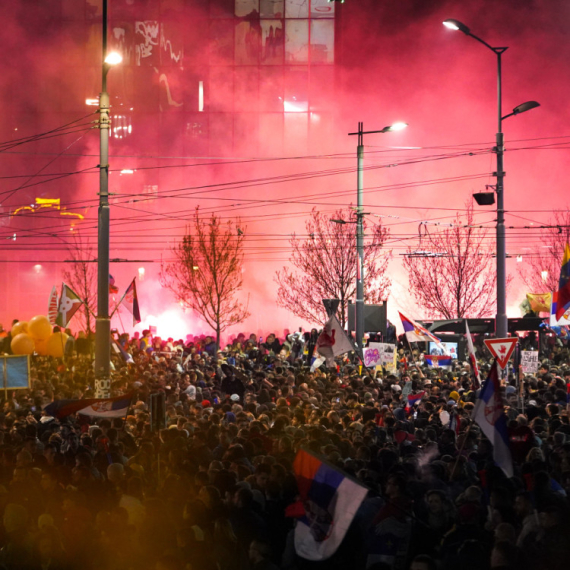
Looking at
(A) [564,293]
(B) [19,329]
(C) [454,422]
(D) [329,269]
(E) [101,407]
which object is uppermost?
(D) [329,269]

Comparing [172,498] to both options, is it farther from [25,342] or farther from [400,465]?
[25,342]

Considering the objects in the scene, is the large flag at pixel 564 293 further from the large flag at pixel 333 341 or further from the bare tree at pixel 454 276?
the bare tree at pixel 454 276

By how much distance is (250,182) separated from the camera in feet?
181

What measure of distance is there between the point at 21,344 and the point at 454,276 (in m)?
25.2

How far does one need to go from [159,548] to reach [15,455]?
14.1 ft

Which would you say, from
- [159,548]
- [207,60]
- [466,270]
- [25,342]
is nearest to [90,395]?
[25,342]

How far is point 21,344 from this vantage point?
83.0 ft

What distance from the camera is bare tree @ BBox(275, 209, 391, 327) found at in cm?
4331

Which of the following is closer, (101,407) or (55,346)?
(101,407)

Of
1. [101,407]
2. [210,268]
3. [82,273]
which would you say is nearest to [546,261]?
[210,268]

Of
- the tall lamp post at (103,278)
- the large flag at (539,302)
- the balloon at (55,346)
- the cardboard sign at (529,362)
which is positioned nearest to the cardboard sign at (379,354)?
the cardboard sign at (529,362)

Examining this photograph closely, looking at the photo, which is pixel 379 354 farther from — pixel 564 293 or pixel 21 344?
pixel 21 344

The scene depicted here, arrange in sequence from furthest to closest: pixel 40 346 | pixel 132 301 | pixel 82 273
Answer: pixel 82 273
pixel 40 346
pixel 132 301

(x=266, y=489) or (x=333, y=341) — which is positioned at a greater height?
(x=333, y=341)
